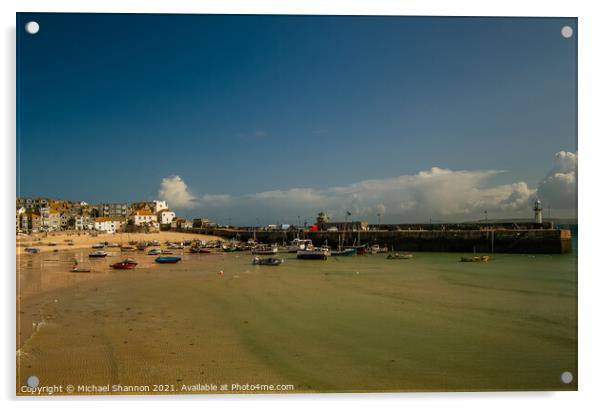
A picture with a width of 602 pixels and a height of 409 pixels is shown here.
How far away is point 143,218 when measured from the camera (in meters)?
47.4

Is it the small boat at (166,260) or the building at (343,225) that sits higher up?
the building at (343,225)

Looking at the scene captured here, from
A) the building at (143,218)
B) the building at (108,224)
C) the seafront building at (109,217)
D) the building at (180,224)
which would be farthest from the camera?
the building at (180,224)

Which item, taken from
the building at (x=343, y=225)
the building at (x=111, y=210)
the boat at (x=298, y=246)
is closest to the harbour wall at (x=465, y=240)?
the boat at (x=298, y=246)

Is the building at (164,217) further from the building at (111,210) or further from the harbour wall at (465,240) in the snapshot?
the harbour wall at (465,240)

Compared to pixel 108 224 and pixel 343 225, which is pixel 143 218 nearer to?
pixel 108 224

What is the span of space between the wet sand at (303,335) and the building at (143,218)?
36.8 m

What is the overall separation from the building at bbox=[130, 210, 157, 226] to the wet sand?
121 ft

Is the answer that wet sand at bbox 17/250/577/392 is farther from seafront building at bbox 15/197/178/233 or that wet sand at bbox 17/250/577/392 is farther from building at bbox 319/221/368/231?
seafront building at bbox 15/197/178/233

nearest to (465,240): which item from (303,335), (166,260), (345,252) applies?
(345,252)

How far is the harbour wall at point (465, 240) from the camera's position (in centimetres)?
2117

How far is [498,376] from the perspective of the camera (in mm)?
4707

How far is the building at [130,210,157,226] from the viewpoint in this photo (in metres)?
46.2

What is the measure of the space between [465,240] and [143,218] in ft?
122
